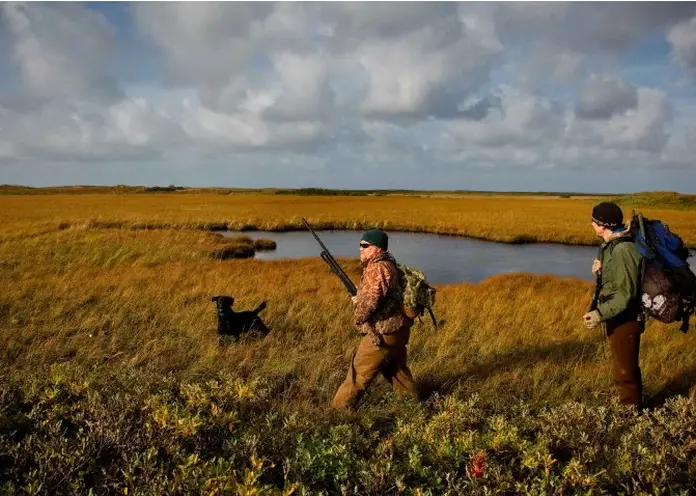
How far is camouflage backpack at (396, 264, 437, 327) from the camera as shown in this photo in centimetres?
459

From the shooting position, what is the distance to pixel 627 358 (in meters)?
4.69

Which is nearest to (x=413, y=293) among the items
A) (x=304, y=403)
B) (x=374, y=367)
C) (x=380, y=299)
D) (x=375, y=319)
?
(x=380, y=299)

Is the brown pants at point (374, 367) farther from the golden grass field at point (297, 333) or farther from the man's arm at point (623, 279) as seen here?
the man's arm at point (623, 279)

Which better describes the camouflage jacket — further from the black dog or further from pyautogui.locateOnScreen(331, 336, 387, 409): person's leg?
the black dog

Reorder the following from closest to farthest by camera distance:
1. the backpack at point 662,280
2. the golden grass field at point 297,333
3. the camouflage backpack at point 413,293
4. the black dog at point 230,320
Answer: the backpack at point 662,280 → the camouflage backpack at point 413,293 → the golden grass field at point 297,333 → the black dog at point 230,320

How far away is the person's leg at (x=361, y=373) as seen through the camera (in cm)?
470

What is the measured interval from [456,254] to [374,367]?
888 inches

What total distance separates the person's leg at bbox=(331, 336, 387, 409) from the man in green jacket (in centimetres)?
194

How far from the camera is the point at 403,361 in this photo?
495cm

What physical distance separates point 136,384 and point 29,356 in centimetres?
306

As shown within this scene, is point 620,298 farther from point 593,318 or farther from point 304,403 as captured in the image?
point 304,403

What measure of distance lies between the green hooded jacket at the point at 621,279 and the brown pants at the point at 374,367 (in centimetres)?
181

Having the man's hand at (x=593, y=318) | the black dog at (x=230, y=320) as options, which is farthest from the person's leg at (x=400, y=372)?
the black dog at (x=230, y=320)

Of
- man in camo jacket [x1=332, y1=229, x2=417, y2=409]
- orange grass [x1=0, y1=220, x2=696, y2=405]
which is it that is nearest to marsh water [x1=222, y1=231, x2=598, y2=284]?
orange grass [x1=0, y1=220, x2=696, y2=405]
